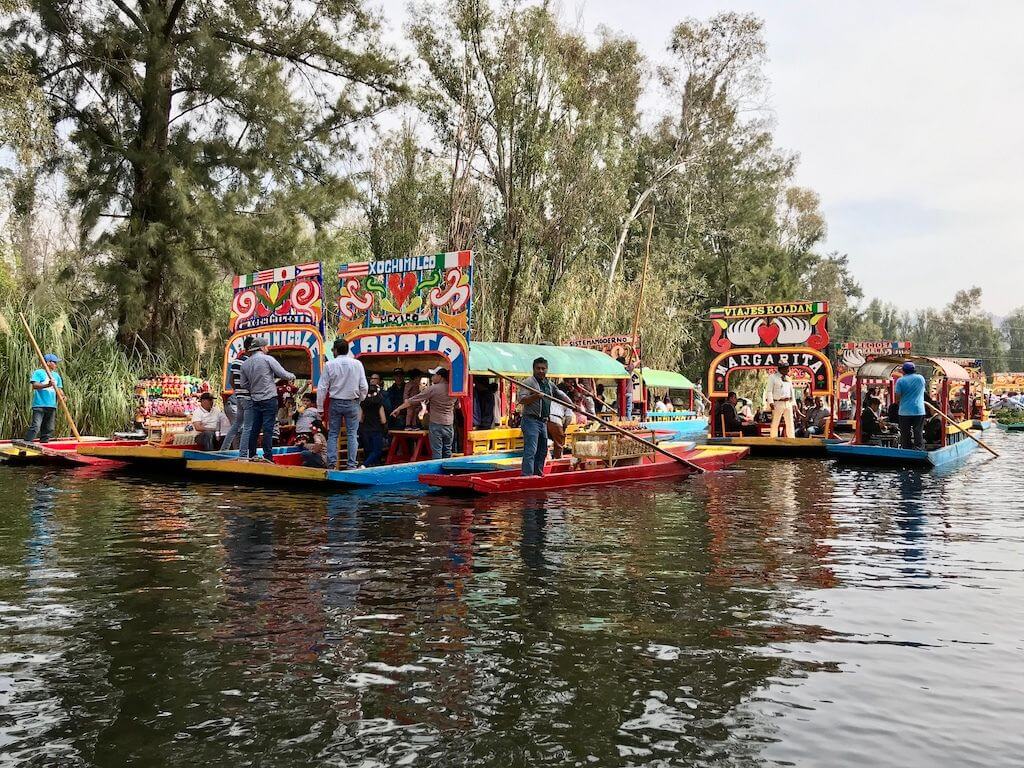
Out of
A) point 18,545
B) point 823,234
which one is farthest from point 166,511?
point 823,234

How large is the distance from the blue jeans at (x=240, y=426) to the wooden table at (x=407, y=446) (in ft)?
7.75

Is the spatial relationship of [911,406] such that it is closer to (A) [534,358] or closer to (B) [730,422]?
(B) [730,422]

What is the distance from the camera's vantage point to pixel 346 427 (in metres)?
12.7

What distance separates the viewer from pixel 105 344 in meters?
19.9

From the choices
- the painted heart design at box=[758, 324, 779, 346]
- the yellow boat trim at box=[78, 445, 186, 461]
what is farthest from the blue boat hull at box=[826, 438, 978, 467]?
the yellow boat trim at box=[78, 445, 186, 461]

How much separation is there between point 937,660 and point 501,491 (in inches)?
285

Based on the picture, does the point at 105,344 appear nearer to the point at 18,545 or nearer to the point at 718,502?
the point at 18,545

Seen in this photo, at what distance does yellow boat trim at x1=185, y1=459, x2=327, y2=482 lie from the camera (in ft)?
40.4

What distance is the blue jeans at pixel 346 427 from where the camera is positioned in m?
12.6

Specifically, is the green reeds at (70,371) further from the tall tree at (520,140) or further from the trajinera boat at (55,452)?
the tall tree at (520,140)

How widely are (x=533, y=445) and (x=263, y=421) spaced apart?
413cm

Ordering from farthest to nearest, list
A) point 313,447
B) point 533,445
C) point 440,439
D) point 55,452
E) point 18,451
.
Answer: point 18,451
point 55,452
point 313,447
point 440,439
point 533,445

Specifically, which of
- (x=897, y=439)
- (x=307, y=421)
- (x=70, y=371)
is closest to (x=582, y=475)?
(x=307, y=421)

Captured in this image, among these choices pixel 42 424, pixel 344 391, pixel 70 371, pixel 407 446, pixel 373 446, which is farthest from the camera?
pixel 70 371
